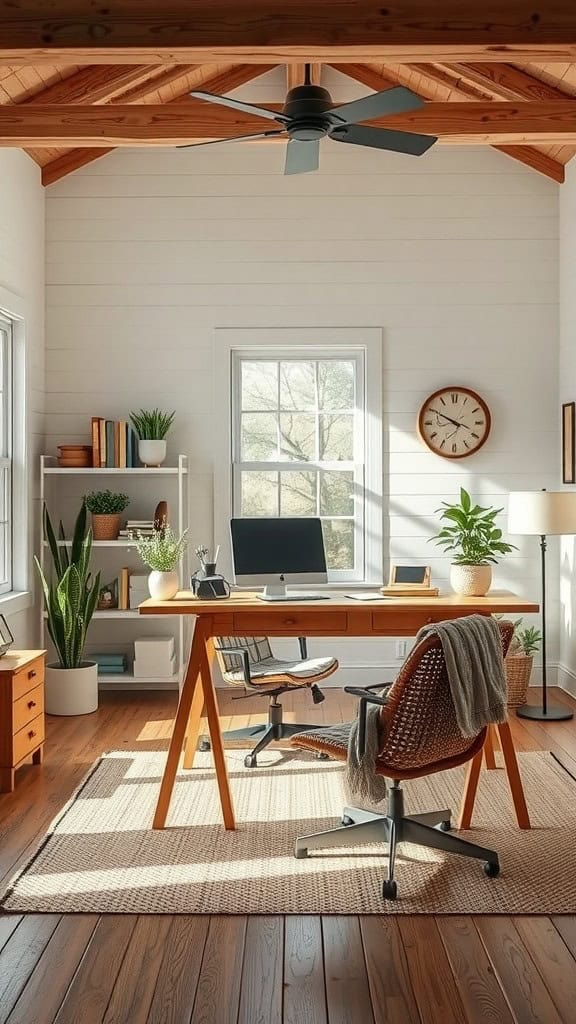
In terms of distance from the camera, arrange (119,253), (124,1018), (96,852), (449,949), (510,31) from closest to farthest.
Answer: (124,1018) → (449,949) → (510,31) → (96,852) → (119,253)

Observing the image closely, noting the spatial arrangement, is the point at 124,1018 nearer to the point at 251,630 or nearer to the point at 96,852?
the point at 96,852

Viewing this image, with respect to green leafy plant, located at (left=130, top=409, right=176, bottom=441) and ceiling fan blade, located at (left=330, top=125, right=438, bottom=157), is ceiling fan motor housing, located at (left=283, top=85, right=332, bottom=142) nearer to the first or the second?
ceiling fan blade, located at (left=330, top=125, right=438, bottom=157)

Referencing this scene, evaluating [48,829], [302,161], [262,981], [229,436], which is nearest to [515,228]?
[229,436]

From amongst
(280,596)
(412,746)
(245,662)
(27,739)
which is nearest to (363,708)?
(412,746)

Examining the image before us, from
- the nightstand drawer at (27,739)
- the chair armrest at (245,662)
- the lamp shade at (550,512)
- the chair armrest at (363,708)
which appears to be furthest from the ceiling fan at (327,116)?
the nightstand drawer at (27,739)

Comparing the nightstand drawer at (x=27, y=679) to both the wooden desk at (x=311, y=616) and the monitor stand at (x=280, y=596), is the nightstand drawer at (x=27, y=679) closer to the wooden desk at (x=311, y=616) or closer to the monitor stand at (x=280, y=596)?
the wooden desk at (x=311, y=616)

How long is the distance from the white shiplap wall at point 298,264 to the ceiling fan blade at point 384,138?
8.70 ft

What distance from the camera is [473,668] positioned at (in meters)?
3.38

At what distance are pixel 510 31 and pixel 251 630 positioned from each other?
93.0 inches

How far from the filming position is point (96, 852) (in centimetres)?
371

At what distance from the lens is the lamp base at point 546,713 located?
580 cm

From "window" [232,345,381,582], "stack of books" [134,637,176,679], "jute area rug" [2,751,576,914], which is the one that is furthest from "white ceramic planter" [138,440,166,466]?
"jute area rug" [2,751,576,914]

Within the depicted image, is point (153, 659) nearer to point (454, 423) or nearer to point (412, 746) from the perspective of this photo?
point (454, 423)

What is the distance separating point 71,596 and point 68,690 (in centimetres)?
58
